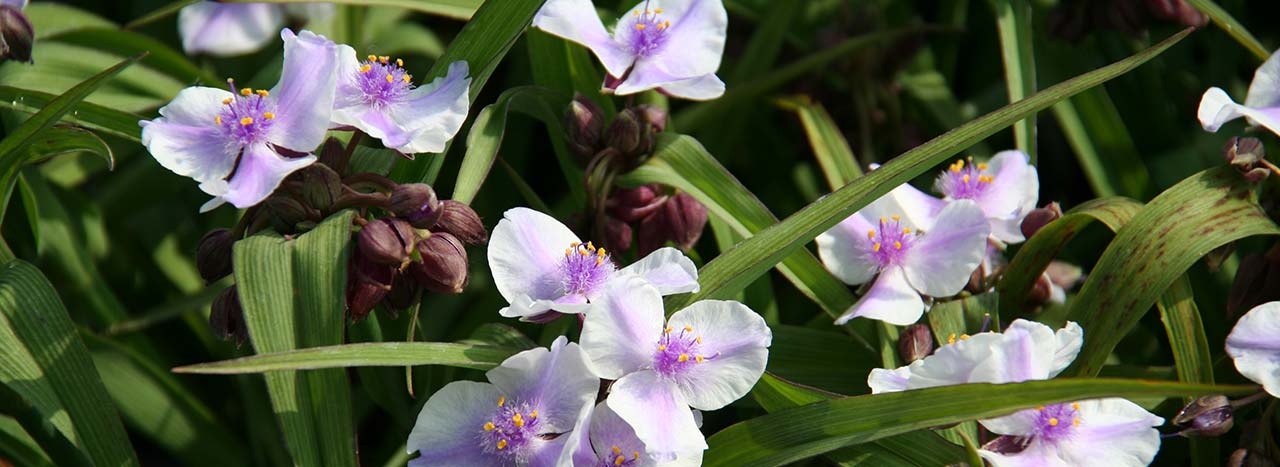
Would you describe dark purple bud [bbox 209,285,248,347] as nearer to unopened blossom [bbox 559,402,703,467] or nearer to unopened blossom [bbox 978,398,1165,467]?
unopened blossom [bbox 559,402,703,467]

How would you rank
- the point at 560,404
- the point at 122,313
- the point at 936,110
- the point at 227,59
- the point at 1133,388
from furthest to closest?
1. the point at 227,59
2. the point at 936,110
3. the point at 122,313
4. the point at 560,404
5. the point at 1133,388

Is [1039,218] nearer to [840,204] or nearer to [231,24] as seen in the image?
[840,204]

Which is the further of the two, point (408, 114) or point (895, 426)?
point (408, 114)

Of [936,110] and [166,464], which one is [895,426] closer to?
[936,110]

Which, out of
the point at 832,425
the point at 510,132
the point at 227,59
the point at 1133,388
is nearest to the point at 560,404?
the point at 832,425

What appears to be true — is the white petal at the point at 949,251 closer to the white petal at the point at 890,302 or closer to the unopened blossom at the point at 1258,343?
the white petal at the point at 890,302

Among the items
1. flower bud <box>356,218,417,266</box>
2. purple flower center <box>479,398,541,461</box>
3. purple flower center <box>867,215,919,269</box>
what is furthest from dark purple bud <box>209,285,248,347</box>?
purple flower center <box>867,215,919,269</box>

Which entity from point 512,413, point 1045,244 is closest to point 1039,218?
point 1045,244

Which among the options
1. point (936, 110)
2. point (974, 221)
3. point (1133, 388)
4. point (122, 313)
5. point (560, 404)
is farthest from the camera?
point (936, 110)
